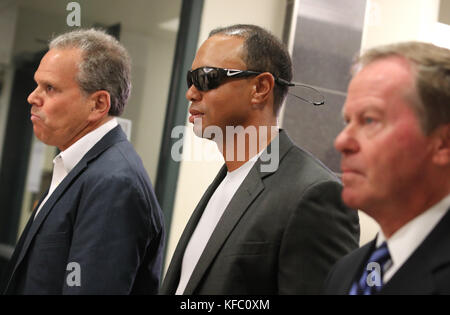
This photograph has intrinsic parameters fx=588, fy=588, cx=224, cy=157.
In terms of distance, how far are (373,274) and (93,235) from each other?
83 centimetres

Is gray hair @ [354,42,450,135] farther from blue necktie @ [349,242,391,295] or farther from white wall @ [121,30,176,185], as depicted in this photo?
white wall @ [121,30,176,185]

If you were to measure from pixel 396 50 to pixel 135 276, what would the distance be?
3.51ft

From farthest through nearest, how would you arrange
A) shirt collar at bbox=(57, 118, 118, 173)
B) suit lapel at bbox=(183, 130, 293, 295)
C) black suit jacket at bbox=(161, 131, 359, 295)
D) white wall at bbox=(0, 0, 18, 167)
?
white wall at bbox=(0, 0, 18, 167) < shirt collar at bbox=(57, 118, 118, 173) < suit lapel at bbox=(183, 130, 293, 295) < black suit jacket at bbox=(161, 131, 359, 295)

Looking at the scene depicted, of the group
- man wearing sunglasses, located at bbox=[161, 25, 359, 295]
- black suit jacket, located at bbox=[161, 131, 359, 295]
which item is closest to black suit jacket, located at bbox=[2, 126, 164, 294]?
man wearing sunglasses, located at bbox=[161, 25, 359, 295]

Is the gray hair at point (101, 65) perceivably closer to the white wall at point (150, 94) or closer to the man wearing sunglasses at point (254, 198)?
the man wearing sunglasses at point (254, 198)

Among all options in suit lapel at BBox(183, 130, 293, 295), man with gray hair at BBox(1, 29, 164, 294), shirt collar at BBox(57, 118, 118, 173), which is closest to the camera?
suit lapel at BBox(183, 130, 293, 295)

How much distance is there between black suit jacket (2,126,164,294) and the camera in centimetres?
170

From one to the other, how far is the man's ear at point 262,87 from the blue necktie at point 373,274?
0.71 metres

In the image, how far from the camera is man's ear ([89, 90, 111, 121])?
2027mm

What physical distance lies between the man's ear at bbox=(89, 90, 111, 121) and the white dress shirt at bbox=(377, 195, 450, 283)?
3.89 feet

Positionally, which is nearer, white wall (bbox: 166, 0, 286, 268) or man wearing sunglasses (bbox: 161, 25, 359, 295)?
man wearing sunglasses (bbox: 161, 25, 359, 295)

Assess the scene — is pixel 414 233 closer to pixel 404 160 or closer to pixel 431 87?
pixel 404 160

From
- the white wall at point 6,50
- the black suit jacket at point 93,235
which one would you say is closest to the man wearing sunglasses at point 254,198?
Answer: the black suit jacket at point 93,235

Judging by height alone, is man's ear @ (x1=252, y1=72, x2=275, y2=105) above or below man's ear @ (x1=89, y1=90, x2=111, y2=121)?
above
